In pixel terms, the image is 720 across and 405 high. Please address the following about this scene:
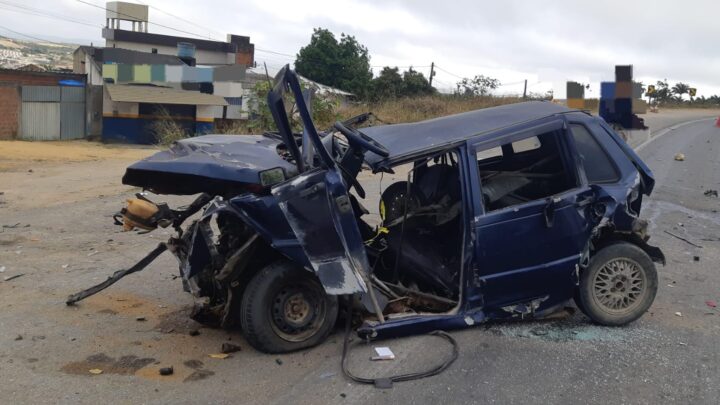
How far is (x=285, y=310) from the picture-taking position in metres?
4.71

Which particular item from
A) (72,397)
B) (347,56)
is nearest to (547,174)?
(72,397)

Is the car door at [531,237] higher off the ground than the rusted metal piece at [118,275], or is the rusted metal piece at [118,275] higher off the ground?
the car door at [531,237]

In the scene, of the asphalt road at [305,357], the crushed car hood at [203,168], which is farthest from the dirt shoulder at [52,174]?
the crushed car hood at [203,168]

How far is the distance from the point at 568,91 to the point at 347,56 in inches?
1355

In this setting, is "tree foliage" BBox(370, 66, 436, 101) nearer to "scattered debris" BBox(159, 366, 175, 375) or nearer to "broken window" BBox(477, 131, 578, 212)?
"broken window" BBox(477, 131, 578, 212)

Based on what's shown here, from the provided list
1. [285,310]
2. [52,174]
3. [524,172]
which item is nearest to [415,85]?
[52,174]

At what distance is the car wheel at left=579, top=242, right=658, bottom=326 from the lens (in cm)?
515

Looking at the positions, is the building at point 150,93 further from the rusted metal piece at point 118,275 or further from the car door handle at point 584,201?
the car door handle at point 584,201

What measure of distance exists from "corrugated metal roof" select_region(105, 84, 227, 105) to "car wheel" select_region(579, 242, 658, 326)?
Result: 98.1ft

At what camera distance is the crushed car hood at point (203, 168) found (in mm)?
4605

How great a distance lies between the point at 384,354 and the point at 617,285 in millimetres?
2013

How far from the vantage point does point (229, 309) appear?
4.79 m

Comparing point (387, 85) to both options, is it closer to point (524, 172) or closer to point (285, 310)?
point (524, 172)

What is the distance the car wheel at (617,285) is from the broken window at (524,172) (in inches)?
25.5
